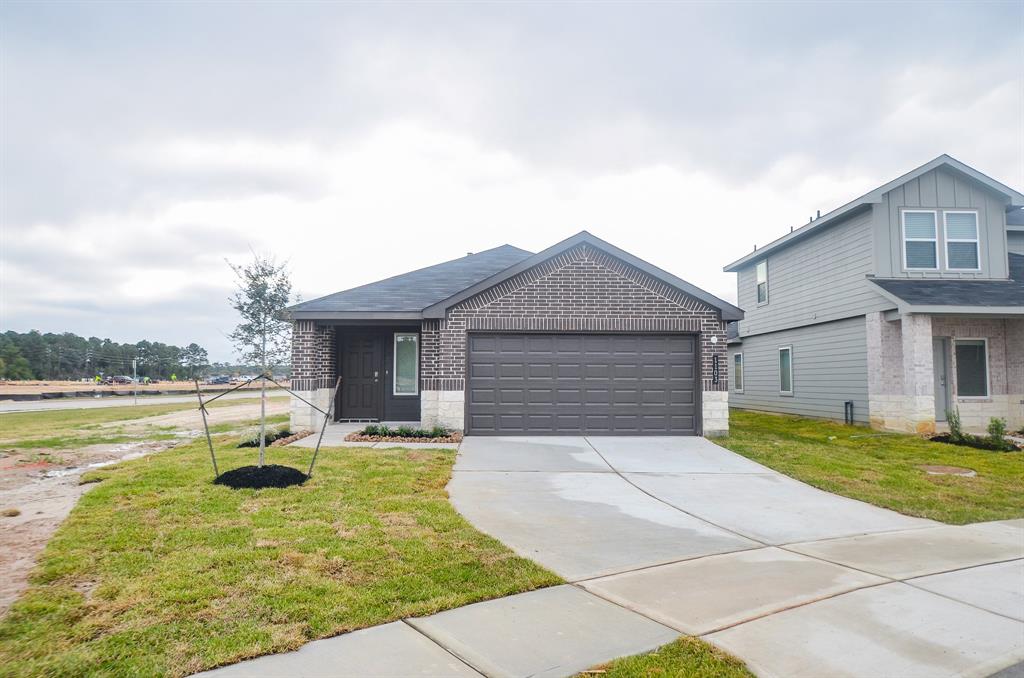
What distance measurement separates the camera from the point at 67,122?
12.3m

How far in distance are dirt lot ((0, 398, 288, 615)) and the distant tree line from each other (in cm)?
6006

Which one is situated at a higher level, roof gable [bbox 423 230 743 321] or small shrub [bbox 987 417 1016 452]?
roof gable [bbox 423 230 743 321]

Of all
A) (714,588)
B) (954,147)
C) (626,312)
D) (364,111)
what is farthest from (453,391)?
(954,147)

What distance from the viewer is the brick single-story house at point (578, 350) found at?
1296cm

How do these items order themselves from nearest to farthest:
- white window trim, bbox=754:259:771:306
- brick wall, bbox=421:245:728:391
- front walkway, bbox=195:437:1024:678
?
front walkway, bbox=195:437:1024:678 < brick wall, bbox=421:245:728:391 < white window trim, bbox=754:259:771:306

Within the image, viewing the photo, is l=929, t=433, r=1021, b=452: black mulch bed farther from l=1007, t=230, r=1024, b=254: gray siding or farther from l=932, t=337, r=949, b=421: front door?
l=1007, t=230, r=1024, b=254: gray siding

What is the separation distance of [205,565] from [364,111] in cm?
1155

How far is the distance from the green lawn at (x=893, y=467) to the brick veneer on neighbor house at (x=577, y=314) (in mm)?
1962

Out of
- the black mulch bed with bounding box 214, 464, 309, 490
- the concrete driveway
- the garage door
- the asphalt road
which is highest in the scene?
the garage door

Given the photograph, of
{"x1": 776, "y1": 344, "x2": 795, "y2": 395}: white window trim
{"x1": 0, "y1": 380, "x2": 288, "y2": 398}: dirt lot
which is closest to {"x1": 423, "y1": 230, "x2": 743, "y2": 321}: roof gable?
{"x1": 776, "y1": 344, "x2": 795, "y2": 395}: white window trim

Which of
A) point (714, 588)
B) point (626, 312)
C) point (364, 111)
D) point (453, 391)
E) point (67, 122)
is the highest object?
point (364, 111)

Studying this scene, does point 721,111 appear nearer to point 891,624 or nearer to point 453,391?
point 453,391

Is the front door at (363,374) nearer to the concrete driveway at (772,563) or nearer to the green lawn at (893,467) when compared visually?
the concrete driveway at (772,563)

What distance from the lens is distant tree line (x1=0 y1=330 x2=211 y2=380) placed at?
72.3m
